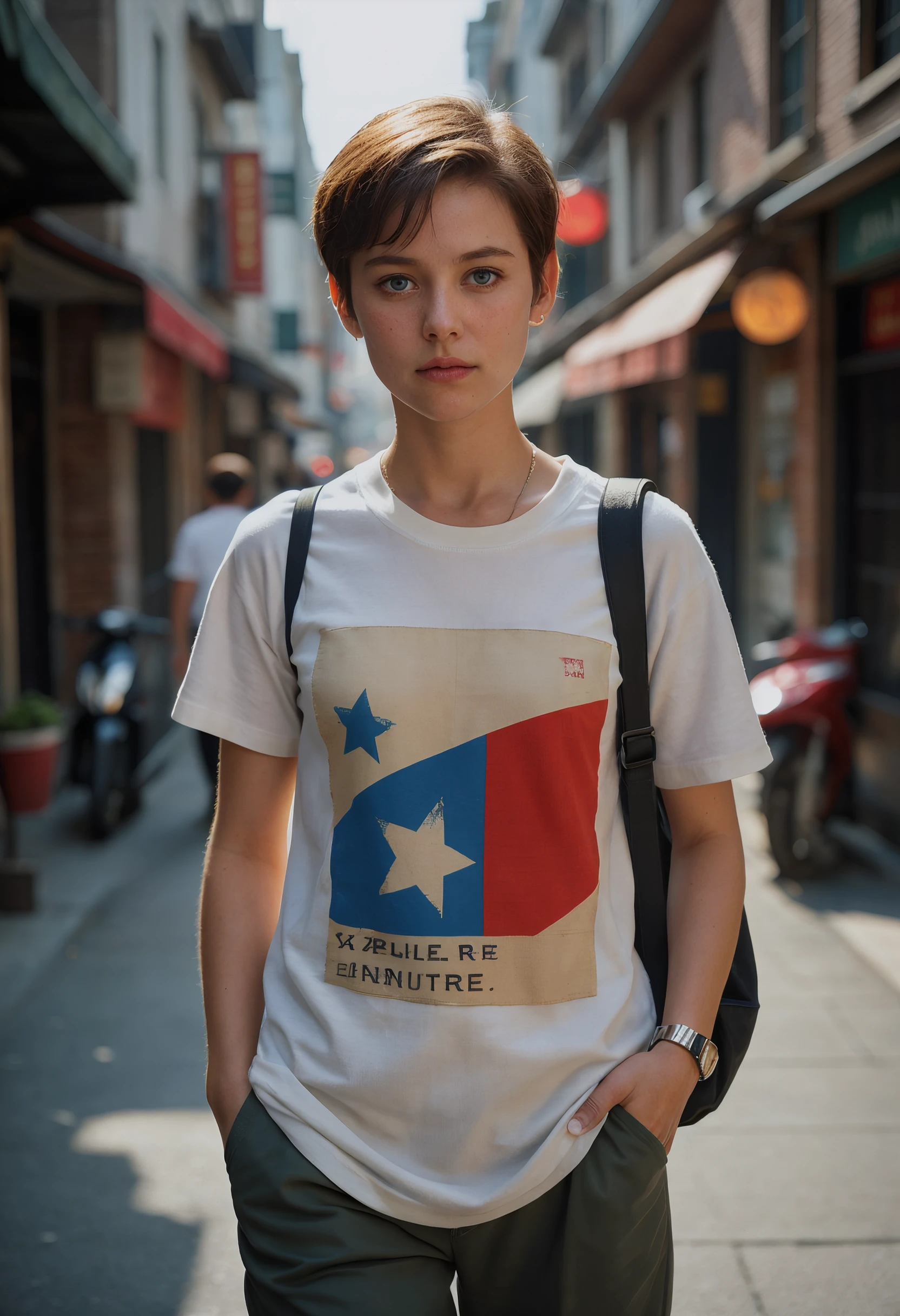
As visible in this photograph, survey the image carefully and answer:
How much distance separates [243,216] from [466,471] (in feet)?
54.0

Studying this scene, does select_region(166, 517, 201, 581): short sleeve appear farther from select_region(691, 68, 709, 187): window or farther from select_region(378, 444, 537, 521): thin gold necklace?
select_region(691, 68, 709, 187): window

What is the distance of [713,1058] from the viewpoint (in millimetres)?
1700

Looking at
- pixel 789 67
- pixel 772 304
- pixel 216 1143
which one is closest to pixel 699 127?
pixel 789 67

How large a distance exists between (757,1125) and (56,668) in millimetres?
7423

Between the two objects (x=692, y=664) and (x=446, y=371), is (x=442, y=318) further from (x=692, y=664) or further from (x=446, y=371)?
(x=692, y=664)

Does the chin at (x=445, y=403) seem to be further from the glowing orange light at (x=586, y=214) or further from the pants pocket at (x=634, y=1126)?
the glowing orange light at (x=586, y=214)

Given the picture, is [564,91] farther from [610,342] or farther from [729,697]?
[729,697]

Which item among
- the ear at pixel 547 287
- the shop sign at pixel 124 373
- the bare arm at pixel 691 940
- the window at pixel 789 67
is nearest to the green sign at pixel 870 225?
the window at pixel 789 67

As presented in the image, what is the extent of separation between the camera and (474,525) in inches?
66.7

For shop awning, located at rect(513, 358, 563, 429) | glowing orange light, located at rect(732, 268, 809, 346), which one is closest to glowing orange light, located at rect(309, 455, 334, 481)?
shop awning, located at rect(513, 358, 563, 429)

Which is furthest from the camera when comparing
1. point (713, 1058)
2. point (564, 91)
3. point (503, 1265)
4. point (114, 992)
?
point (564, 91)

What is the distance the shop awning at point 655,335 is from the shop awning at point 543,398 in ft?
13.2

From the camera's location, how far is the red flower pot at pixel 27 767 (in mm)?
6906

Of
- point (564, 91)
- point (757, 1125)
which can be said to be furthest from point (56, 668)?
point (564, 91)
